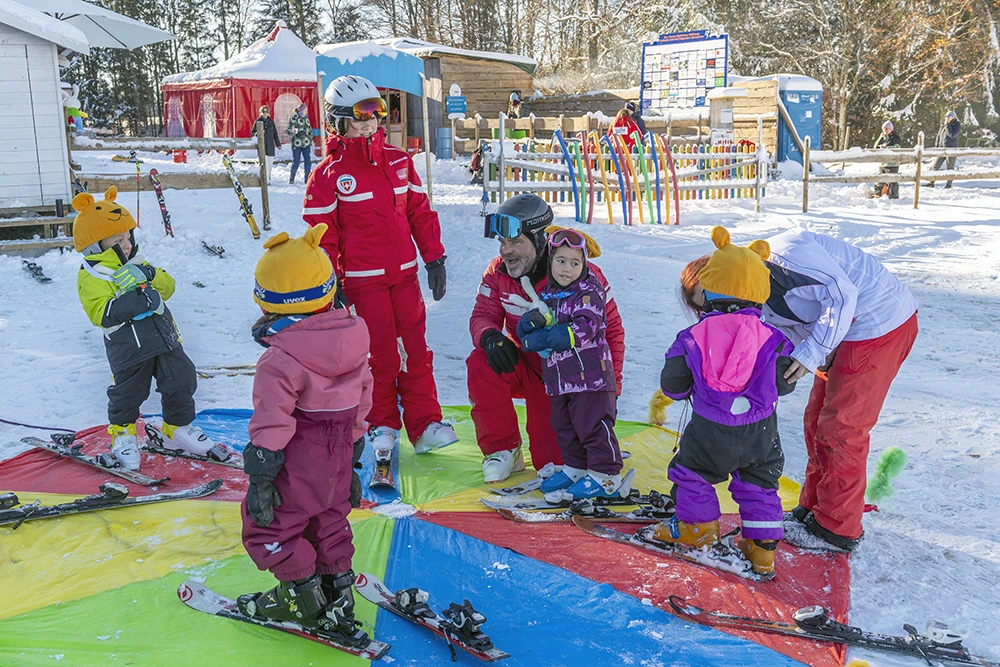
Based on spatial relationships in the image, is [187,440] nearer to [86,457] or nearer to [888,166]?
[86,457]

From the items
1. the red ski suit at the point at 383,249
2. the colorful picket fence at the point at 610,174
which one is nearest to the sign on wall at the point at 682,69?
the colorful picket fence at the point at 610,174

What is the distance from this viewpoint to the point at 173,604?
3039 mm

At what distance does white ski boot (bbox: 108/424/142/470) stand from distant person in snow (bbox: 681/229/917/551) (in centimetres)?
291

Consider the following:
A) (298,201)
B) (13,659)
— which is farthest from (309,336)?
(298,201)

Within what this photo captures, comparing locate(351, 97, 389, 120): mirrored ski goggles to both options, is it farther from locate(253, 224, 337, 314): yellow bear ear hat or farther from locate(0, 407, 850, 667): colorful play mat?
locate(0, 407, 850, 667): colorful play mat

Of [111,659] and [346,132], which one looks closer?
[111,659]

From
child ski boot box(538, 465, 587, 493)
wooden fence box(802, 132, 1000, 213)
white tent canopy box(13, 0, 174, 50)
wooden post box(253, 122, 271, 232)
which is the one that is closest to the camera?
child ski boot box(538, 465, 587, 493)

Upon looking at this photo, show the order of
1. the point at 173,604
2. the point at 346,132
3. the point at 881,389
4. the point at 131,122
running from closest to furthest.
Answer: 1. the point at 173,604
2. the point at 881,389
3. the point at 346,132
4. the point at 131,122

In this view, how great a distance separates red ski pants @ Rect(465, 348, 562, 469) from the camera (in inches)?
172

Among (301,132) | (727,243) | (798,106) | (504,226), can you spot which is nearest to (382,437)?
(504,226)

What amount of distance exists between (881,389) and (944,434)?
5.37 ft

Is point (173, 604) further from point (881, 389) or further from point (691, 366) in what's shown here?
point (881, 389)

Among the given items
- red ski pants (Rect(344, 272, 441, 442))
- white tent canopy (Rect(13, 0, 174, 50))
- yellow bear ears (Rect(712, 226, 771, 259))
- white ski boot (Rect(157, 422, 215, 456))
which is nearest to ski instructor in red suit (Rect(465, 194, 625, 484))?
red ski pants (Rect(344, 272, 441, 442))

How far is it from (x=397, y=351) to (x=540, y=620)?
1.95m
